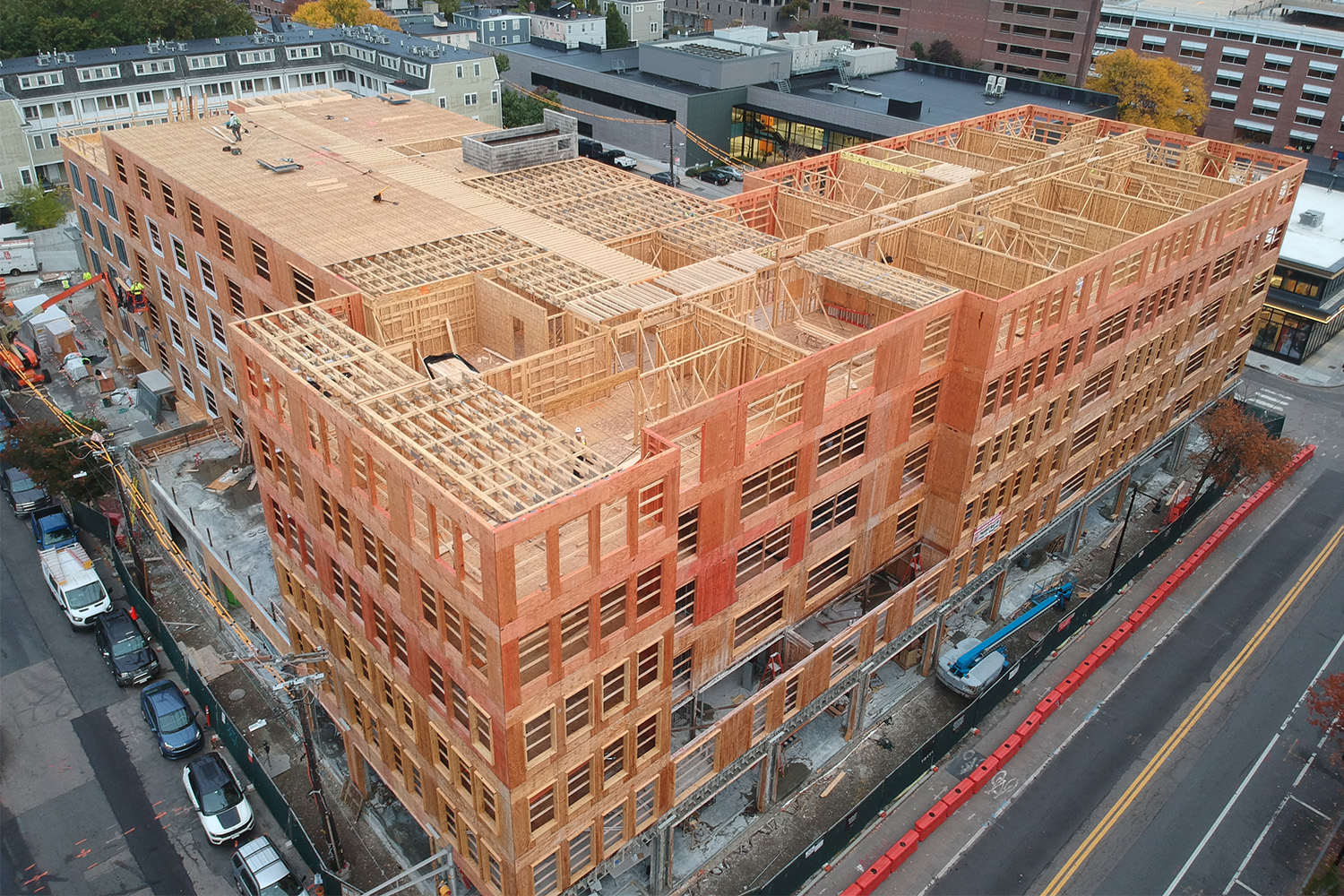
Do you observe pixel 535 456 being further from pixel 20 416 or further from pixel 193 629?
pixel 20 416

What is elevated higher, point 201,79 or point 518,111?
→ point 201,79

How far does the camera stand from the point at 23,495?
221ft

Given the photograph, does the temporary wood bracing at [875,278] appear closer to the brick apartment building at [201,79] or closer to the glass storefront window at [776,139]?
the brick apartment building at [201,79]

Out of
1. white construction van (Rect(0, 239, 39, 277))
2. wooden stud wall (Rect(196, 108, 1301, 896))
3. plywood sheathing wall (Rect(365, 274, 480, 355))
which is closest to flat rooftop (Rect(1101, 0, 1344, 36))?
wooden stud wall (Rect(196, 108, 1301, 896))

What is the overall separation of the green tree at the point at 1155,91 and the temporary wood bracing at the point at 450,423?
4600 inches

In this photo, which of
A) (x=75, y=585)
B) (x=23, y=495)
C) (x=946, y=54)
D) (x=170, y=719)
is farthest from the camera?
(x=946, y=54)

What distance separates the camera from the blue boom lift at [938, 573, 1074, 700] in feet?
178

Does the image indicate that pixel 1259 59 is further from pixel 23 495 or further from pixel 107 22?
pixel 107 22

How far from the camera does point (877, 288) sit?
48562 millimetres

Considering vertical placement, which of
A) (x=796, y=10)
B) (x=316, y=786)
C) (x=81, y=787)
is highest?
(x=796, y=10)

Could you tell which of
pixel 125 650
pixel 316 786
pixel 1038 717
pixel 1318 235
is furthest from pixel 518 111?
pixel 316 786

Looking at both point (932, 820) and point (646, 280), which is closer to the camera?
point (932, 820)

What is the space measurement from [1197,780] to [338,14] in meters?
162

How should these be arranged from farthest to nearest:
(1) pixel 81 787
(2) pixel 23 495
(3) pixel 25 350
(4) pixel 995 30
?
1. (4) pixel 995 30
2. (3) pixel 25 350
3. (2) pixel 23 495
4. (1) pixel 81 787
